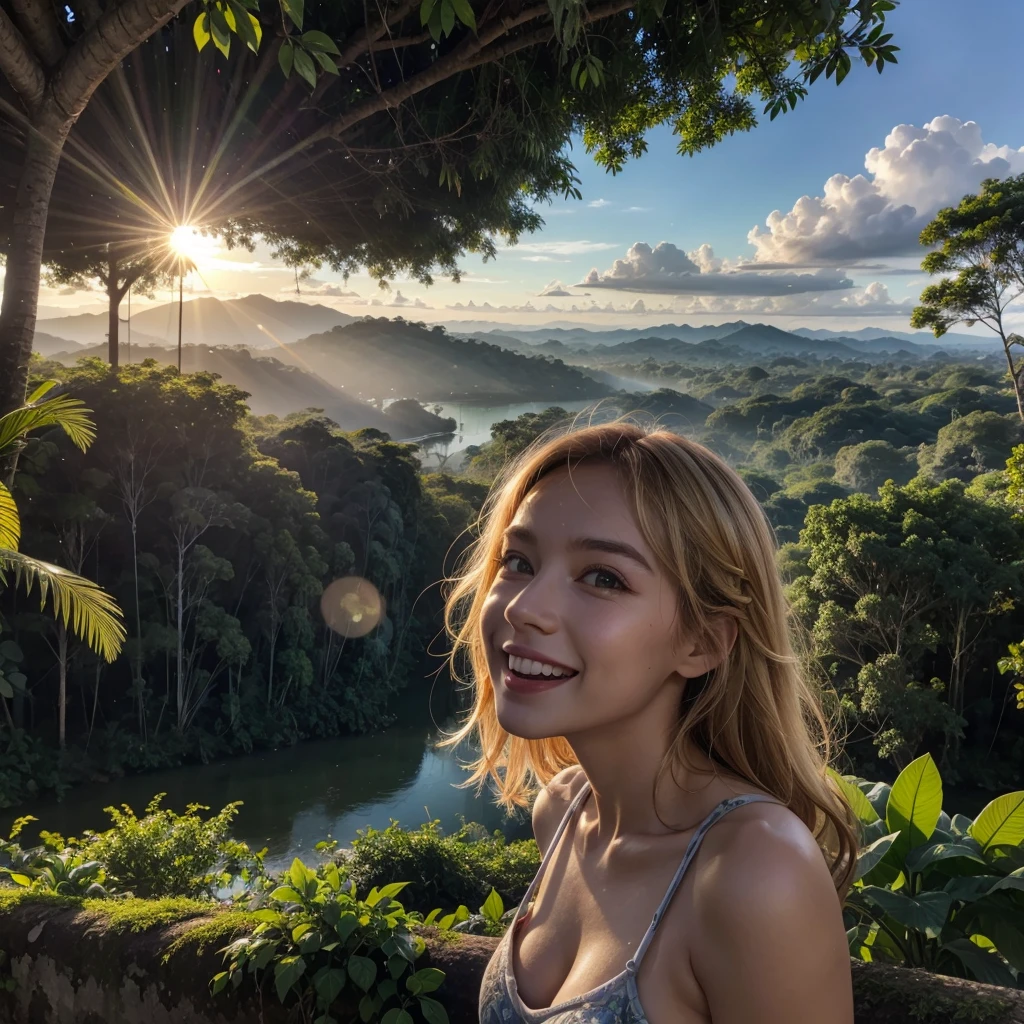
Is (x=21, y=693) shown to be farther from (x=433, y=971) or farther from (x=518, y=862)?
(x=433, y=971)

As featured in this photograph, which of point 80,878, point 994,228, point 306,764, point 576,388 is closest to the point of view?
point 80,878

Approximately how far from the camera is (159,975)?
A: 5.19 feet

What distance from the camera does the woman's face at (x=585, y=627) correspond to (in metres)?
0.91

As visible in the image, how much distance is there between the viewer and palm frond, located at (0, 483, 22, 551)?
337 cm

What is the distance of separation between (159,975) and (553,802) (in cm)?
89

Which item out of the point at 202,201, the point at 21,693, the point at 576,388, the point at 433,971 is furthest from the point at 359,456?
the point at 576,388

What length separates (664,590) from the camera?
0.93 m

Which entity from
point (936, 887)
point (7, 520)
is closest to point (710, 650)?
point (936, 887)

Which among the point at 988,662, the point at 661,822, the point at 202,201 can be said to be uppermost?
the point at 202,201

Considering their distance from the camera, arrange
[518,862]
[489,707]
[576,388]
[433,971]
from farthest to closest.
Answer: [576,388]
[518,862]
[433,971]
[489,707]

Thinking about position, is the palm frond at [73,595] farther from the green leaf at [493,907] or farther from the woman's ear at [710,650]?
the woman's ear at [710,650]

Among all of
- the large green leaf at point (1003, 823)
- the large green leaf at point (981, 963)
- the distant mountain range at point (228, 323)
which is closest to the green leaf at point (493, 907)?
the large green leaf at point (981, 963)

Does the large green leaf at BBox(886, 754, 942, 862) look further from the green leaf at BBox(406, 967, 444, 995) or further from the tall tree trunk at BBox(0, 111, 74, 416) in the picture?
the tall tree trunk at BBox(0, 111, 74, 416)

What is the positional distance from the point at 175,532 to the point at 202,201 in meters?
9.97
